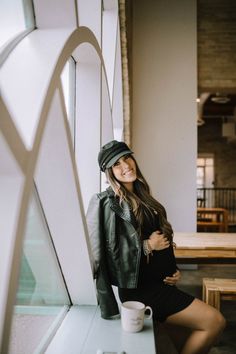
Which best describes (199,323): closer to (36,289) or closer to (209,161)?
(36,289)

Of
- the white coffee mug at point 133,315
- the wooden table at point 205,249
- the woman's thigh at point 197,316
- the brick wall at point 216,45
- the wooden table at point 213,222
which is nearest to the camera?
the white coffee mug at point 133,315

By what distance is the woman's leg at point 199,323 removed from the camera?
2.02 m

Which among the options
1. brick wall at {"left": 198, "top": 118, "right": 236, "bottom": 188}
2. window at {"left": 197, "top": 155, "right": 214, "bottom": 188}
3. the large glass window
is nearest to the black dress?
the large glass window

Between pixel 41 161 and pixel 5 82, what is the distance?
70cm

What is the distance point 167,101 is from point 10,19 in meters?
4.87

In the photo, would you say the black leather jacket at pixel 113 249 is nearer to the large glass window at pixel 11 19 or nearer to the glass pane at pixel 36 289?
the glass pane at pixel 36 289

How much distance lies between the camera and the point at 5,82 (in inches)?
50.1

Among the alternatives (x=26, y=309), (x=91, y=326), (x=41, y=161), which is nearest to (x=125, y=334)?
(x=91, y=326)

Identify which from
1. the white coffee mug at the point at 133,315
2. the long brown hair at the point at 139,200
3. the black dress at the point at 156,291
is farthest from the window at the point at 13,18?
the white coffee mug at the point at 133,315

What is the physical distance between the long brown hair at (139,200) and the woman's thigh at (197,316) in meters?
0.41

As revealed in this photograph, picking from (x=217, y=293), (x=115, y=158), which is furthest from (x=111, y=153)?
(x=217, y=293)

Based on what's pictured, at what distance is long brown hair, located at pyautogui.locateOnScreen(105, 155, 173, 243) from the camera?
209cm

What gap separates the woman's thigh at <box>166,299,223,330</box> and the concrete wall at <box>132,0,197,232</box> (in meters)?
4.36

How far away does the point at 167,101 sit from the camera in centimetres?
644
